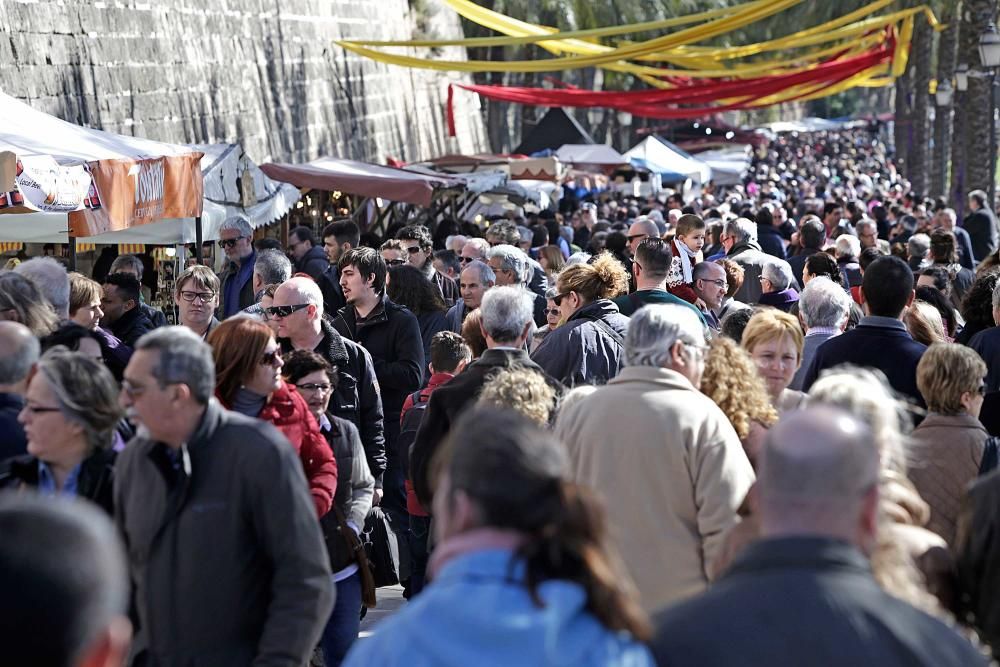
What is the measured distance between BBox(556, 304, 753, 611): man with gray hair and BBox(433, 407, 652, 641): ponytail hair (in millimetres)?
1908

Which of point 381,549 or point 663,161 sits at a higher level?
point 663,161

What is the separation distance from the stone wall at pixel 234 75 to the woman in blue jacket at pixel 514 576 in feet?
40.1

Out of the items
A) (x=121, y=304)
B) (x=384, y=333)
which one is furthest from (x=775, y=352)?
(x=121, y=304)

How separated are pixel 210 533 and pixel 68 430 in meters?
0.59

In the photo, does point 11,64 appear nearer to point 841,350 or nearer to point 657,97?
point 841,350

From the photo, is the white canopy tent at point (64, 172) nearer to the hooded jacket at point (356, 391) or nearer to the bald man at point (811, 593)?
the hooded jacket at point (356, 391)

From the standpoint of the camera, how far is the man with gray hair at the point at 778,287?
9492 millimetres

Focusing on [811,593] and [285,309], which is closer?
[811,593]

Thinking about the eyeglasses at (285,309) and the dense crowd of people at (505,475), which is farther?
the eyeglasses at (285,309)

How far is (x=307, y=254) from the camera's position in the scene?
1162 cm

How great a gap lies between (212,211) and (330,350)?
6.44 metres

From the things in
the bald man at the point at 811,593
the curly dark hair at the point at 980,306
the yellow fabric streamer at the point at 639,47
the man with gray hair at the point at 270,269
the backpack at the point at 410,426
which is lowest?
the backpack at the point at 410,426

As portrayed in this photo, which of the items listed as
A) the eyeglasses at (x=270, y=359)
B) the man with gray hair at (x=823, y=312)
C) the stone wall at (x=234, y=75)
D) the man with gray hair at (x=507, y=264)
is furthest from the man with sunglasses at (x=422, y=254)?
the eyeglasses at (x=270, y=359)

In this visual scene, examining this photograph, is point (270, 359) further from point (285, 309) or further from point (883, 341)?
point (883, 341)
